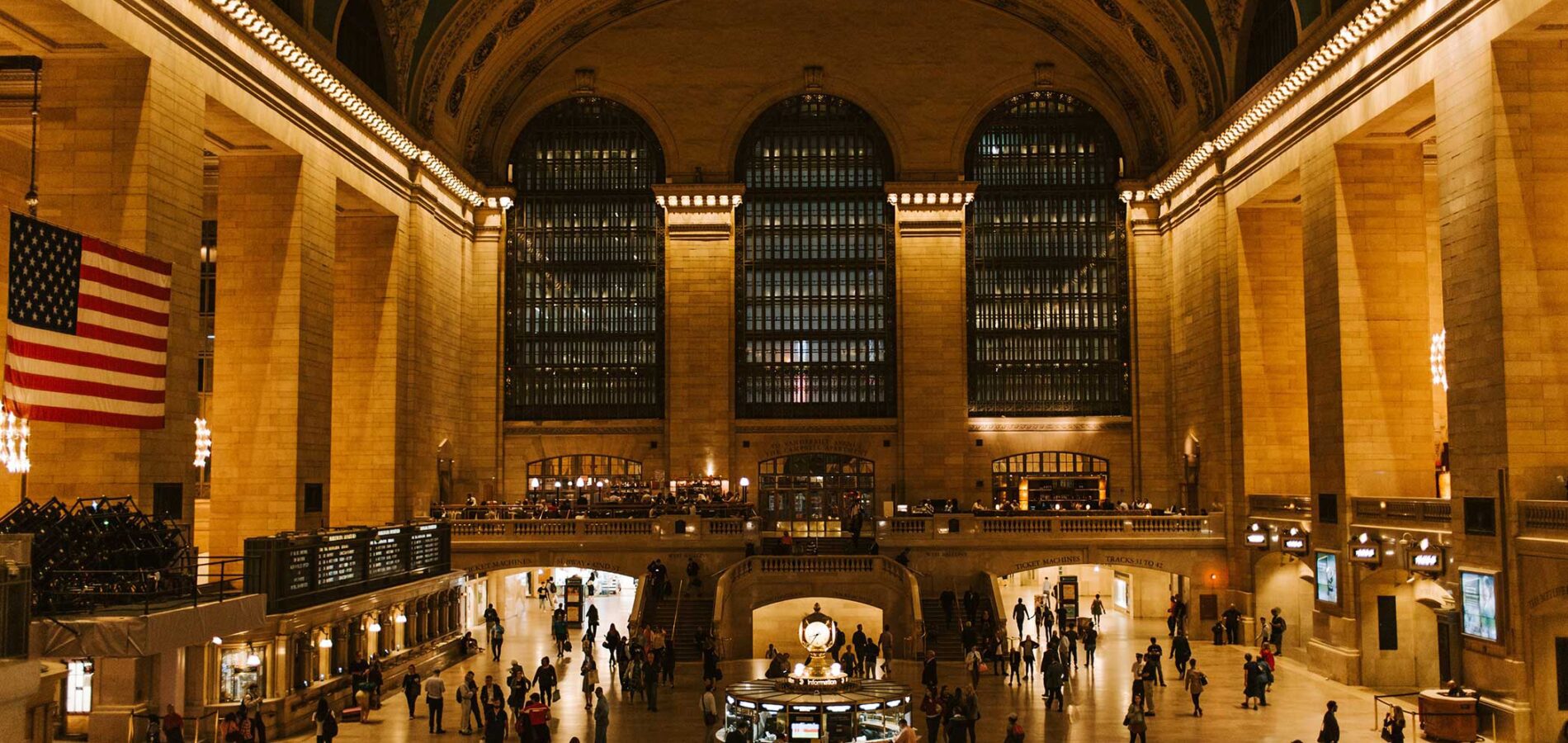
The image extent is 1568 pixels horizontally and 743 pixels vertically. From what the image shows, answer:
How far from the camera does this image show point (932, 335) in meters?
41.3

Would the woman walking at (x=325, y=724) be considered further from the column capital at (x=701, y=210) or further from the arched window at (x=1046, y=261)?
the arched window at (x=1046, y=261)

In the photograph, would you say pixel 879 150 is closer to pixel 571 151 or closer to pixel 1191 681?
pixel 571 151

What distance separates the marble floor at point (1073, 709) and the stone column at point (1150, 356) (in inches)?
387

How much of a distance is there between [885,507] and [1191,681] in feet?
52.3

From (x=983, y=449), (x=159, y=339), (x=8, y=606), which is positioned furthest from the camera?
(x=983, y=449)

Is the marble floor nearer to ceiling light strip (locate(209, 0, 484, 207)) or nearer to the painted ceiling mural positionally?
ceiling light strip (locate(209, 0, 484, 207))

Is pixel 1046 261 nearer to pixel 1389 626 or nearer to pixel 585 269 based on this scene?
pixel 585 269

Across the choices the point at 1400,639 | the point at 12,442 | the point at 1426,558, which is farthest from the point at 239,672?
the point at 1400,639

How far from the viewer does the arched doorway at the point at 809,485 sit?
41.6 meters

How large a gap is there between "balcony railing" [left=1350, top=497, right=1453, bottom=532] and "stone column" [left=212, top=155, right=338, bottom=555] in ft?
73.2

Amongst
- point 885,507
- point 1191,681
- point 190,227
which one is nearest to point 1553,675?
point 1191,681

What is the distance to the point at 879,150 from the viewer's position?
42.2m

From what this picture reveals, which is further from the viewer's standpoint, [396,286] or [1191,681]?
[396,286]

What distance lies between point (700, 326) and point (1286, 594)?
19.0 metres
